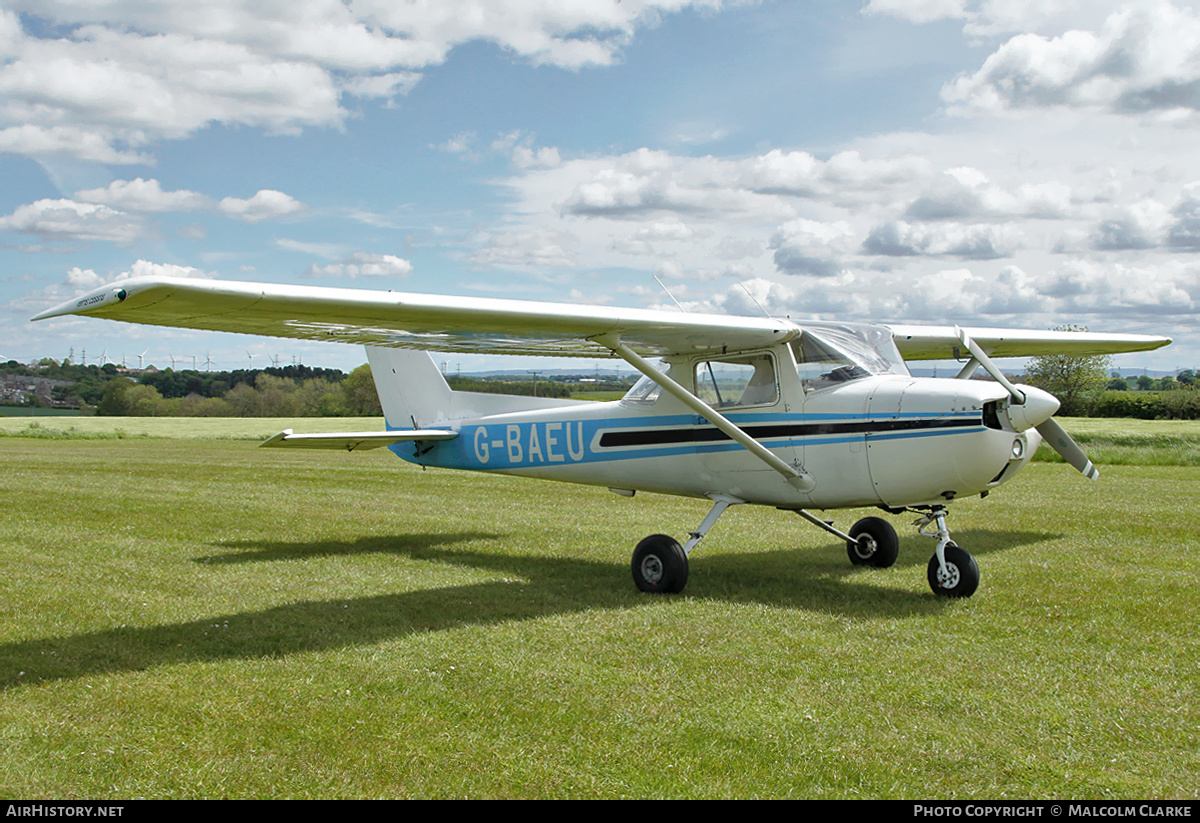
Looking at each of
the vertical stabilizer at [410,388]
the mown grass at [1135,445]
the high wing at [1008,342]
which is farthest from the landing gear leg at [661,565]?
the mown grass at [1135,445]

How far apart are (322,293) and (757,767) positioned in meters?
3.89

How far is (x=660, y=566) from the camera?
764cm

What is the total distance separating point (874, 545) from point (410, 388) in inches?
236

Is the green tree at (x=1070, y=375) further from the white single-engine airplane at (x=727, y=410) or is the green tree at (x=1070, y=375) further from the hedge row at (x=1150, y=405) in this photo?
the white single-engine airplane at (x=727, y=410)

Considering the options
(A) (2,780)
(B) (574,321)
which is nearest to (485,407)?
(B) (574,321)

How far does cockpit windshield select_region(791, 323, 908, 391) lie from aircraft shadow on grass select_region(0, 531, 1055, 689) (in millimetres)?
1872

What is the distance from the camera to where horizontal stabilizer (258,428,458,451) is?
369 inches

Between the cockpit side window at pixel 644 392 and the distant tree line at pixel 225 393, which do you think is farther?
the distant tree line at pixel 225 393

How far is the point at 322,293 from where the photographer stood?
5.75 meters

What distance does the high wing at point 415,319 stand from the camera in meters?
4.97

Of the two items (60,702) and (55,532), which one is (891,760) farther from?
(55,532)

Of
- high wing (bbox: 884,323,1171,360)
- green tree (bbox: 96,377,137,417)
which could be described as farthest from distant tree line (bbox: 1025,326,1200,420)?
green tree (bbox: 96,377,137,417)

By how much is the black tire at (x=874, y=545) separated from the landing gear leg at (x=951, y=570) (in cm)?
147

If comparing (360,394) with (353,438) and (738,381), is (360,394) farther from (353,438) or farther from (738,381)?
(738,381)
